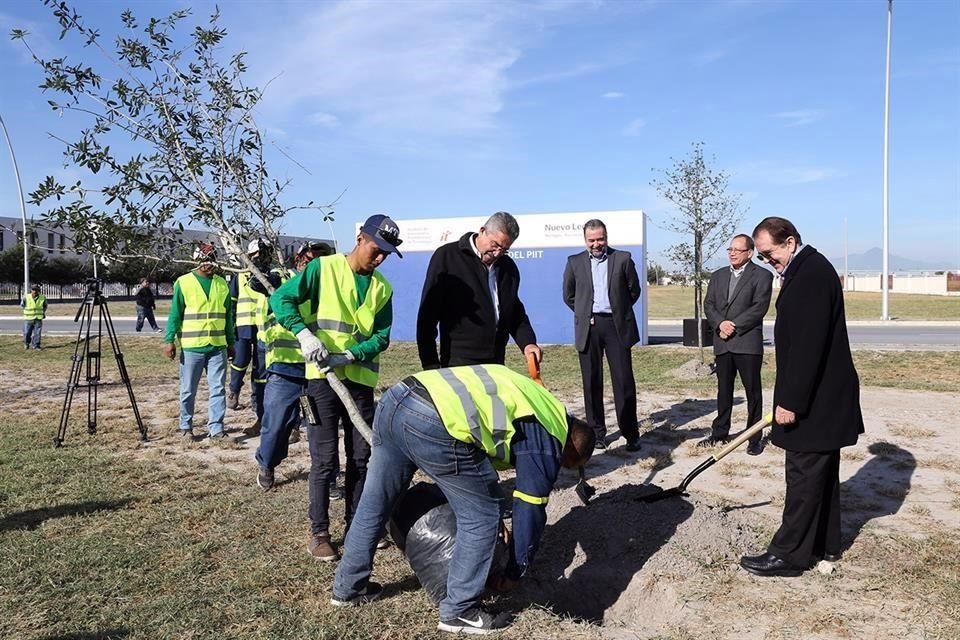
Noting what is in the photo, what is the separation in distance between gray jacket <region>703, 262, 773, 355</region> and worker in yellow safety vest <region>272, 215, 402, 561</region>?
3.72 m

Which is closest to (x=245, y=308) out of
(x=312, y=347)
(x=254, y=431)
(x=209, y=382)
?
(x=209, y=382)

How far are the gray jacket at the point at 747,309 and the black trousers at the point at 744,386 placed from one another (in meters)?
0.07

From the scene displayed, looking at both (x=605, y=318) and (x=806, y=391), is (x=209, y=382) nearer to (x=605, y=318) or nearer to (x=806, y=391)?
(x=605, y=318)

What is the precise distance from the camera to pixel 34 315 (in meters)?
18.0

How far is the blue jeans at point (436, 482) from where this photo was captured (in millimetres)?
3146

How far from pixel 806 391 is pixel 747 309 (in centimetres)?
290

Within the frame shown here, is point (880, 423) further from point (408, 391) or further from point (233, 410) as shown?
point (233, 410)

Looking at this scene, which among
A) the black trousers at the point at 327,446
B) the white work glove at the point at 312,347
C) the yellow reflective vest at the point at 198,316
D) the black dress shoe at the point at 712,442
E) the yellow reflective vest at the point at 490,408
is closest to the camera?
the yellow reflective vest at the point at 490,408

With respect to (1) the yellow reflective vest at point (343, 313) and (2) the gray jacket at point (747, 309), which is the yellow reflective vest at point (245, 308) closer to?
(1) the yellow reflective vest at point (343, 313)

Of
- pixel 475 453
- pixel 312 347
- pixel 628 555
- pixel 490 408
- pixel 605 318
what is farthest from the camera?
pixel 605 318

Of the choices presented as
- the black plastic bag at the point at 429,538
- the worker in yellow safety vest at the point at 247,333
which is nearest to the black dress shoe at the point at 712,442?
the black plastic bag at the point at 429,538

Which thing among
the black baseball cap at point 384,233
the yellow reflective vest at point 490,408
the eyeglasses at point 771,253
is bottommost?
the yellow reflective vest at point 490,408

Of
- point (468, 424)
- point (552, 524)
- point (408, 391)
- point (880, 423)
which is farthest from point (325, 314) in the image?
point (880, 423)

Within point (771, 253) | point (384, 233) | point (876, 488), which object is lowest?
point (876, 488)
